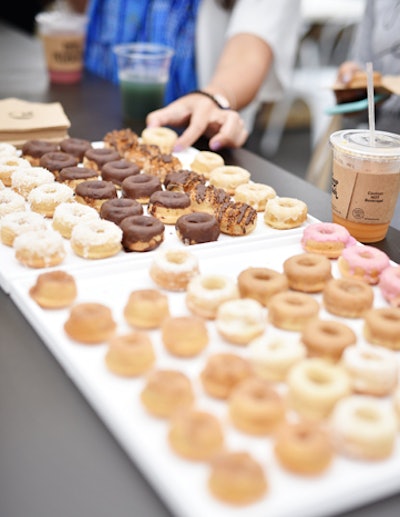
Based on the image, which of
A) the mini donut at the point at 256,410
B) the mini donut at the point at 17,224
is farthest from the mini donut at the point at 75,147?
the mini donut at the point at 256,410

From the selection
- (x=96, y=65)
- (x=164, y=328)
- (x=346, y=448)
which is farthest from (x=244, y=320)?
(x=96, y=65)

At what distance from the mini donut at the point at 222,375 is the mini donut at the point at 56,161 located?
76cm

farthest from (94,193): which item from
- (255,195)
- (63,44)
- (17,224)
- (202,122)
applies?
(63,44)

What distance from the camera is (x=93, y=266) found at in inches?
42.4

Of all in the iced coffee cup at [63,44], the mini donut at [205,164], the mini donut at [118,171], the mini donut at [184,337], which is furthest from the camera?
the iced coffee cup at [63,44]

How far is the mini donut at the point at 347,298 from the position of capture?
974mm

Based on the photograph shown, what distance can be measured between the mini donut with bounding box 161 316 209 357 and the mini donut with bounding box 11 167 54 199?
568mm

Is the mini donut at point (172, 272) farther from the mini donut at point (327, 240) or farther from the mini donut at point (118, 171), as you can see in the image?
the mini donut at point (118, 171)

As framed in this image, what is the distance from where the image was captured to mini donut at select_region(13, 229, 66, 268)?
1.06 meters

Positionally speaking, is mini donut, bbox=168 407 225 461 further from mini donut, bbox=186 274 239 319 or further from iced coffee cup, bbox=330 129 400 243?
iced coffee cup, bbox=330 129 400 243

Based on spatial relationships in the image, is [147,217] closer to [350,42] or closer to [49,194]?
[49,194]

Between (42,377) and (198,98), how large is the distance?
3.90 ft

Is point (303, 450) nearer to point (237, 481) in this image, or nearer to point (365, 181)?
point (237, 481)

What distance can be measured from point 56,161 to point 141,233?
0.40 meters
